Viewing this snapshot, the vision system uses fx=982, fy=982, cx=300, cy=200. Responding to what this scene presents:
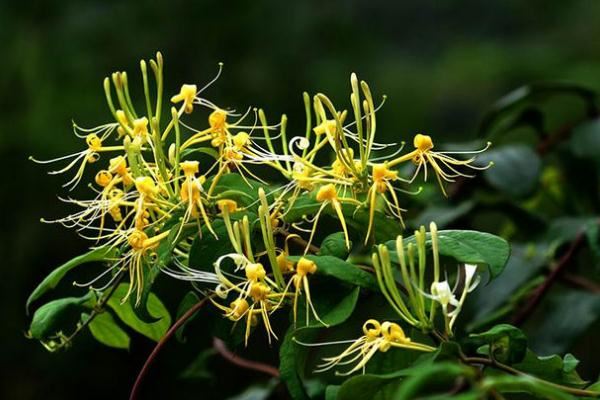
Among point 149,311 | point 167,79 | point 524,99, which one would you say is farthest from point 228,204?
point 167,79

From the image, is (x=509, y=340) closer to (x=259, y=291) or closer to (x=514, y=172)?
(x=259, y=291)

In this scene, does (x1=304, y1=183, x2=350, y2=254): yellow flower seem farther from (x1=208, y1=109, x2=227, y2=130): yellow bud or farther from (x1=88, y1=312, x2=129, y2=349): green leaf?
(x1=88, y1=312, x2=129, y2=349): green leaf

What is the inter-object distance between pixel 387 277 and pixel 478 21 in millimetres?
3612

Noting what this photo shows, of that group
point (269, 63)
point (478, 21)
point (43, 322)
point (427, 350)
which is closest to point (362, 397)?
point (427, 350)

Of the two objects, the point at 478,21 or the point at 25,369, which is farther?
the point at 478,21

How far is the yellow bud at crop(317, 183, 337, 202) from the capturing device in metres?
0.40

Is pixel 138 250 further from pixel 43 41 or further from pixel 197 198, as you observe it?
pixel 43 41

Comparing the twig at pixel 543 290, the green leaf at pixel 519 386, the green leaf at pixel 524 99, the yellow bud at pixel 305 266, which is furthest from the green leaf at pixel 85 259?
the green leaf at pixel 524 99

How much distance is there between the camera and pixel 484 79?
3070mm

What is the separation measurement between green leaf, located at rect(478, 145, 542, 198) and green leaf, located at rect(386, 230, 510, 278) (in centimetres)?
40

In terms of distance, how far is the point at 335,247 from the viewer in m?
0.42

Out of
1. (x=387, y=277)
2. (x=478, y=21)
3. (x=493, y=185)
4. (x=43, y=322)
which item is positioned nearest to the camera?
(x=387, y=277)

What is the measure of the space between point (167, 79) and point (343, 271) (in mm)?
2178

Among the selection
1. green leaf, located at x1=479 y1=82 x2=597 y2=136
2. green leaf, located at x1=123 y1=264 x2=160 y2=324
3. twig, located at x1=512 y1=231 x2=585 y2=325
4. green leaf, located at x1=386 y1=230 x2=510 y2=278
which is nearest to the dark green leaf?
green leaf, located at x1=123 y1=264 x2=160 y2=324
